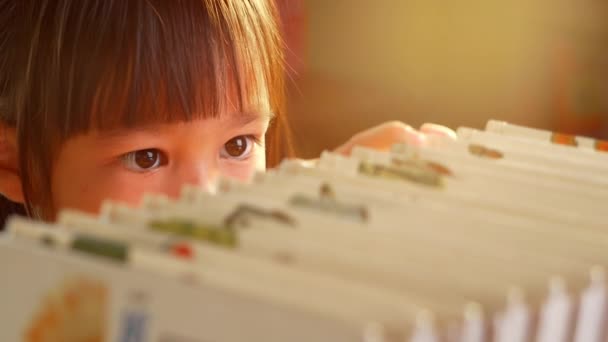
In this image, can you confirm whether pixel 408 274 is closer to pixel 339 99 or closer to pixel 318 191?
pixel 318 191

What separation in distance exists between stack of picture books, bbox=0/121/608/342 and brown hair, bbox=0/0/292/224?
0.60m

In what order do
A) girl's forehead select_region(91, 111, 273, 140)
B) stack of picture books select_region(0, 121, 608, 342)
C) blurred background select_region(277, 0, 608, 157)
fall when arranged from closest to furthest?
1. stack of picture books select_region(0, 121, 608, 342)
2. girl's forehead select_region(91, 111, 273, 140)
3. blurred background select_region(277, 0, 608, 157)

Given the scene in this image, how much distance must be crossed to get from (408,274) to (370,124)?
2.17m

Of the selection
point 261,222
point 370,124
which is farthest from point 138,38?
point 370,124

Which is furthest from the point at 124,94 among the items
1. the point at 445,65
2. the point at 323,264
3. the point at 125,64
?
the point at 445,65

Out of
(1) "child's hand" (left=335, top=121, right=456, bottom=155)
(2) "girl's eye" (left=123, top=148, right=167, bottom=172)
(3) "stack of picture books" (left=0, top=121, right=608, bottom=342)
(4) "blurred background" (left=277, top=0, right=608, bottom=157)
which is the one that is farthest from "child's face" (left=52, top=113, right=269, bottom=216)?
(4) "blurred background" (left=277, top=0, right=608, bottom=157)

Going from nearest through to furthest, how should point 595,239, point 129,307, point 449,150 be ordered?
point 129,307 < point 595,239 < point 449,150

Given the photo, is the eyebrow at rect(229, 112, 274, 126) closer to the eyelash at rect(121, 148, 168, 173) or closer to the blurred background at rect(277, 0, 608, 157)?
the eyelash at rect(121, 148, 168, 173)

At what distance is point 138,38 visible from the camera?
1207mm

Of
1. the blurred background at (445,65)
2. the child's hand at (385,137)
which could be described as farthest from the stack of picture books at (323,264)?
the blurred background at (445,65)

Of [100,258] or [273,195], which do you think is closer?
[100,258]

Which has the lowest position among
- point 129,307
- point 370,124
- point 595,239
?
point 129,307

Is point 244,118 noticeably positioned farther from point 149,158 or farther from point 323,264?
point 323,264

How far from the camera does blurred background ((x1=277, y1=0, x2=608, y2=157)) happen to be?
2457mm
